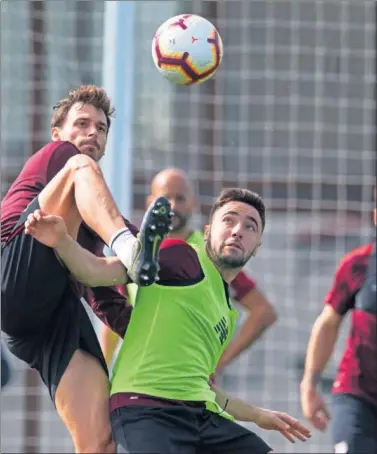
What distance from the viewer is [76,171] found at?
488 centimetres

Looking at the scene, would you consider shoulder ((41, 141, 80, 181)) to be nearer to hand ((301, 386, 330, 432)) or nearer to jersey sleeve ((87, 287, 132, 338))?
jersey sleeve ((87, 287, 132, 338))

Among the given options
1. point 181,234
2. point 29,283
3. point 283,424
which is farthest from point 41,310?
point 181,234

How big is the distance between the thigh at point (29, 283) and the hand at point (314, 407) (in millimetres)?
2255

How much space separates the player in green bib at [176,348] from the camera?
4738mm

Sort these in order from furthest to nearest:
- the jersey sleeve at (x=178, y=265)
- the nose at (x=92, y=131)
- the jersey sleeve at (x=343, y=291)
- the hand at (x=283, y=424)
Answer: the jersey sleeve at (x=343, y=291) → the nose at (x=92, y=131) → the hand at (x=283, y=424) → the jersey sleeve at (x=178, y=265)

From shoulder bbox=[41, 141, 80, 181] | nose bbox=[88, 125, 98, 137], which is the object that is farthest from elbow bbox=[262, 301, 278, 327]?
shoulder bbox=[41, 141, 80, 181]

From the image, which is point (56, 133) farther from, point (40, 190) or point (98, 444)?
point (98, 444)

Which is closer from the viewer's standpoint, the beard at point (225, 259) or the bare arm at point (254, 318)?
the beard at point (225, 259)

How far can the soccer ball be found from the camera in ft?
18.2

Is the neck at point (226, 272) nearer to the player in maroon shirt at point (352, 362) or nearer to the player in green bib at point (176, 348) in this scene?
the player in green bib at point (176, 348)

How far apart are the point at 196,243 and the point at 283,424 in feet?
5.86

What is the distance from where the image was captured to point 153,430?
15.4 ft

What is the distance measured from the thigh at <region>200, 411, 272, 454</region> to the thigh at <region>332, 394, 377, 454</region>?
1714mm

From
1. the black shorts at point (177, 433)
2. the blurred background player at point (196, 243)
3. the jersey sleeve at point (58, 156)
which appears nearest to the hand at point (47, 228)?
the jersey sleeve at point (58, 156)
